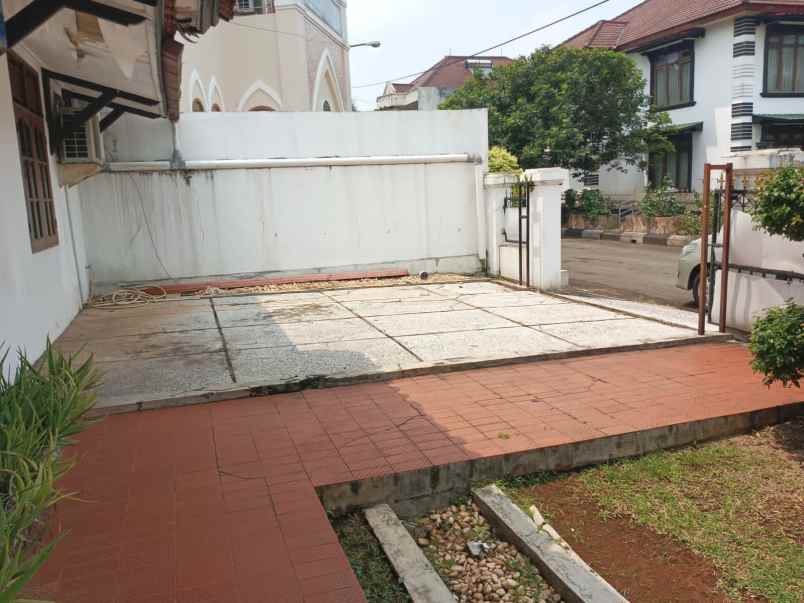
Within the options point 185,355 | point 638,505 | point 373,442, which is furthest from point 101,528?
point 185,355

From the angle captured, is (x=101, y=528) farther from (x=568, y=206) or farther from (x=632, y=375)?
(x=568, y=206)

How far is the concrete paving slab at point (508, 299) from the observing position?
27.8ft

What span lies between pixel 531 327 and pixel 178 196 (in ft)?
20.1

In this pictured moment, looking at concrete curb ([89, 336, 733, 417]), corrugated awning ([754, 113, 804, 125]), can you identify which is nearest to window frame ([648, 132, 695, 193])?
corrugated awning ([754, 113, 804, 125])

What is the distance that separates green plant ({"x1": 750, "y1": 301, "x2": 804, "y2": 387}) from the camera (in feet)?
13.3

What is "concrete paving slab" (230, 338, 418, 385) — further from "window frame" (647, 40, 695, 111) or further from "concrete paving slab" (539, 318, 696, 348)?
"window frame" (647, 40, 695, 111)

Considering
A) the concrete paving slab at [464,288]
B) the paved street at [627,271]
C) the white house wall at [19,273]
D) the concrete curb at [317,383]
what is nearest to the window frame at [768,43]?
the paved street at [627,271]

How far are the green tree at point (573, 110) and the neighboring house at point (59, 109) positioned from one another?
51.7 ft

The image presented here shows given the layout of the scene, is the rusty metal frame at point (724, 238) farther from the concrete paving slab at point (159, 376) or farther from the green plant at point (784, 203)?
the concrete paving slab at point (159, 376)

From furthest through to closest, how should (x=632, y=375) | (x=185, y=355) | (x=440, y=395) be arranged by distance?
(x=185, y=355) → (x=632, y=375) → (x=440, y=395)

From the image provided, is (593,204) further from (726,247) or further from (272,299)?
(726,247)

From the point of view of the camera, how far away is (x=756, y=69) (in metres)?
21.8

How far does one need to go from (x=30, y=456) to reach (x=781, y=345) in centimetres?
428

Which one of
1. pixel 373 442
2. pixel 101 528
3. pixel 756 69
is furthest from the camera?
pixel 756 69
